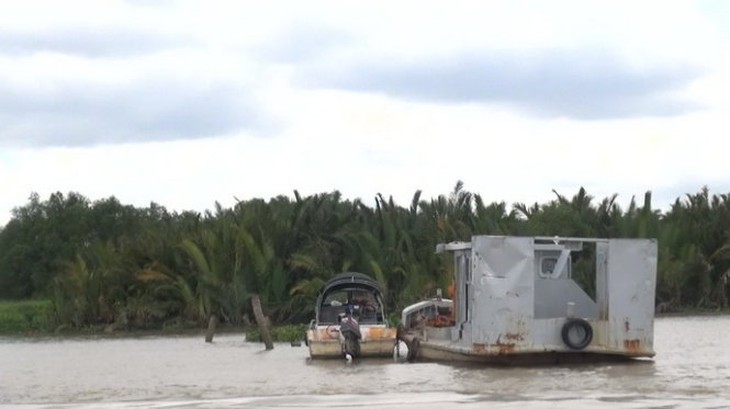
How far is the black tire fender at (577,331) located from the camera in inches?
1099

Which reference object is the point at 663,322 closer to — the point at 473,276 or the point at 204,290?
the point at 204,290

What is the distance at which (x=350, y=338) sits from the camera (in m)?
32.0

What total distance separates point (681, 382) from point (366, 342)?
9942 mm

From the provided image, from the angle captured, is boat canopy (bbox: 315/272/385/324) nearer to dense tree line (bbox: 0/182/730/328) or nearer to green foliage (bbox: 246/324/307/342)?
green foliage (bbox: 246/324/307/342)

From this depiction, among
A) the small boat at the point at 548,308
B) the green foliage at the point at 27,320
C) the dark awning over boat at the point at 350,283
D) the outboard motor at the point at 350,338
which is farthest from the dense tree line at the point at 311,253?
the small boat at the point at 548,308

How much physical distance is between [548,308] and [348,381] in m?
4.97

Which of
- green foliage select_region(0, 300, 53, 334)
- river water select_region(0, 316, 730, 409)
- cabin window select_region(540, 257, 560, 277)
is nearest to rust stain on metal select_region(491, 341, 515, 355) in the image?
river water select_region(0, 316, 730, 409)

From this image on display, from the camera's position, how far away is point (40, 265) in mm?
79562

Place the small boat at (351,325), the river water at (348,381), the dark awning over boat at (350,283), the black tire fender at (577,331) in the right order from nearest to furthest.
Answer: the river water at (348,381)
the black tire fender at (577,331)
the small boat at (351,325)
the dark awning over boat at (350,283)

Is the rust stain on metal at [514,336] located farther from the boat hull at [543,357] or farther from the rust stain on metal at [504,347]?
the boat hull at [543,357]

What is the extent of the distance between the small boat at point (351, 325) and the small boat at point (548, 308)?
338cm

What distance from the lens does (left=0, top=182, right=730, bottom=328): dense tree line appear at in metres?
54.6

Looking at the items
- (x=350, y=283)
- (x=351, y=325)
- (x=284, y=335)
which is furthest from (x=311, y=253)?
(x=351, y=325)

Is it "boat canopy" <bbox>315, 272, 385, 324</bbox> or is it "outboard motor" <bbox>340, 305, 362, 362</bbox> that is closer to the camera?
"outboard motor" <bbox>340, 305, 362, 362</bbox>
